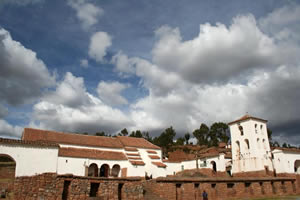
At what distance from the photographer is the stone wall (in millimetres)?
14555

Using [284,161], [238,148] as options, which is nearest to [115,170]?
[238,148]

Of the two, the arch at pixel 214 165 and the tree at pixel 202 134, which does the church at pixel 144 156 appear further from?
the tree at pixel 202 134

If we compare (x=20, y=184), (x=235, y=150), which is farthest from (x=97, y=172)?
(x=235, y=150)

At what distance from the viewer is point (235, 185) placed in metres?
20.8

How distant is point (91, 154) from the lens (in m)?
31.1

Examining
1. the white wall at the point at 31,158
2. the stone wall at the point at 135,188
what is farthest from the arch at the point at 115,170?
the stone wall at the point at 135,188

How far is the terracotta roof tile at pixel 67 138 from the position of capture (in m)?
29.2

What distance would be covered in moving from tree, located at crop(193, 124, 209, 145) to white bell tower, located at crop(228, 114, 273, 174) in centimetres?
4048

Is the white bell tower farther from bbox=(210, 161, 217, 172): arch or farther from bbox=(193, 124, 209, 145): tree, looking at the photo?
bbox=(193, 124, 209, 145): tree

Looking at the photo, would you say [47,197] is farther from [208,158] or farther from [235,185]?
[208,158]

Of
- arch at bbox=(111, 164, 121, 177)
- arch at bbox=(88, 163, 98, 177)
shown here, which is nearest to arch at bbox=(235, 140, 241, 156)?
arch at bbox=(111, 164, 121, 177)

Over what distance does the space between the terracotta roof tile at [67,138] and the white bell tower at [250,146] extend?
1805cm

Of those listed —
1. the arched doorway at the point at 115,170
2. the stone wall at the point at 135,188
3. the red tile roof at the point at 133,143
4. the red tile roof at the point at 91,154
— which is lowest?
the stone wall at the point at 135,188

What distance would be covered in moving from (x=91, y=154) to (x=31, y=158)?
1039cm
